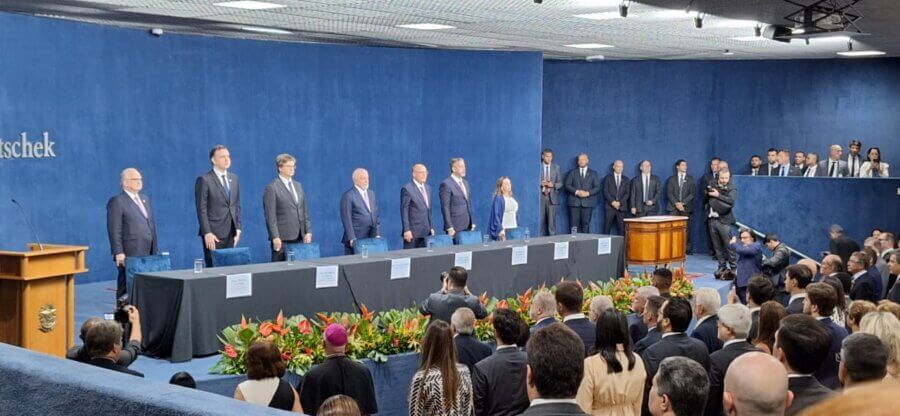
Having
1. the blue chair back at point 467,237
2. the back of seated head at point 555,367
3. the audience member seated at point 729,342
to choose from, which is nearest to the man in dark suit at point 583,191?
the blue chair back at point 467,237

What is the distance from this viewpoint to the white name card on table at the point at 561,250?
1083 centimetres

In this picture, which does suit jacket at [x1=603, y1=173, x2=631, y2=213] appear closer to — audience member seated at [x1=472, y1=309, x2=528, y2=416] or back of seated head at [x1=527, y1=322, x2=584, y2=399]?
audience member seated at [x1=472, y1=309, x2=528, y2=416]

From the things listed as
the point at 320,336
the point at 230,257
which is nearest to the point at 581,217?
the point at 230,257

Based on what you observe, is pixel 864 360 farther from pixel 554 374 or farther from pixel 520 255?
pixel 520 255

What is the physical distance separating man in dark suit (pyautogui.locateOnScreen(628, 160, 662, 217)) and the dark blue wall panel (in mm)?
2313

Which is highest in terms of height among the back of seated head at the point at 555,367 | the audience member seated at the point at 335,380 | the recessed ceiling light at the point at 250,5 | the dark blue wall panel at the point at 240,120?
the recessed ceiling light at the point at 250,5

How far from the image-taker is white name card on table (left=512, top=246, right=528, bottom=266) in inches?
408

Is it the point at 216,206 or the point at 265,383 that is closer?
the point at 265,383

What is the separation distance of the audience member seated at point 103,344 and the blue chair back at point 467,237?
6.93 metres

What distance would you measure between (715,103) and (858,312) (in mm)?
14060

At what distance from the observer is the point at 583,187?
18234mm

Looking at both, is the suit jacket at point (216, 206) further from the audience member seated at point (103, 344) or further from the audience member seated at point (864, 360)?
the audience member seated at point (864, 360)

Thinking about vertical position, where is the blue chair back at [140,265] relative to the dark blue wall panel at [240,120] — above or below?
below

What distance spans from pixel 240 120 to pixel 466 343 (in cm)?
869
